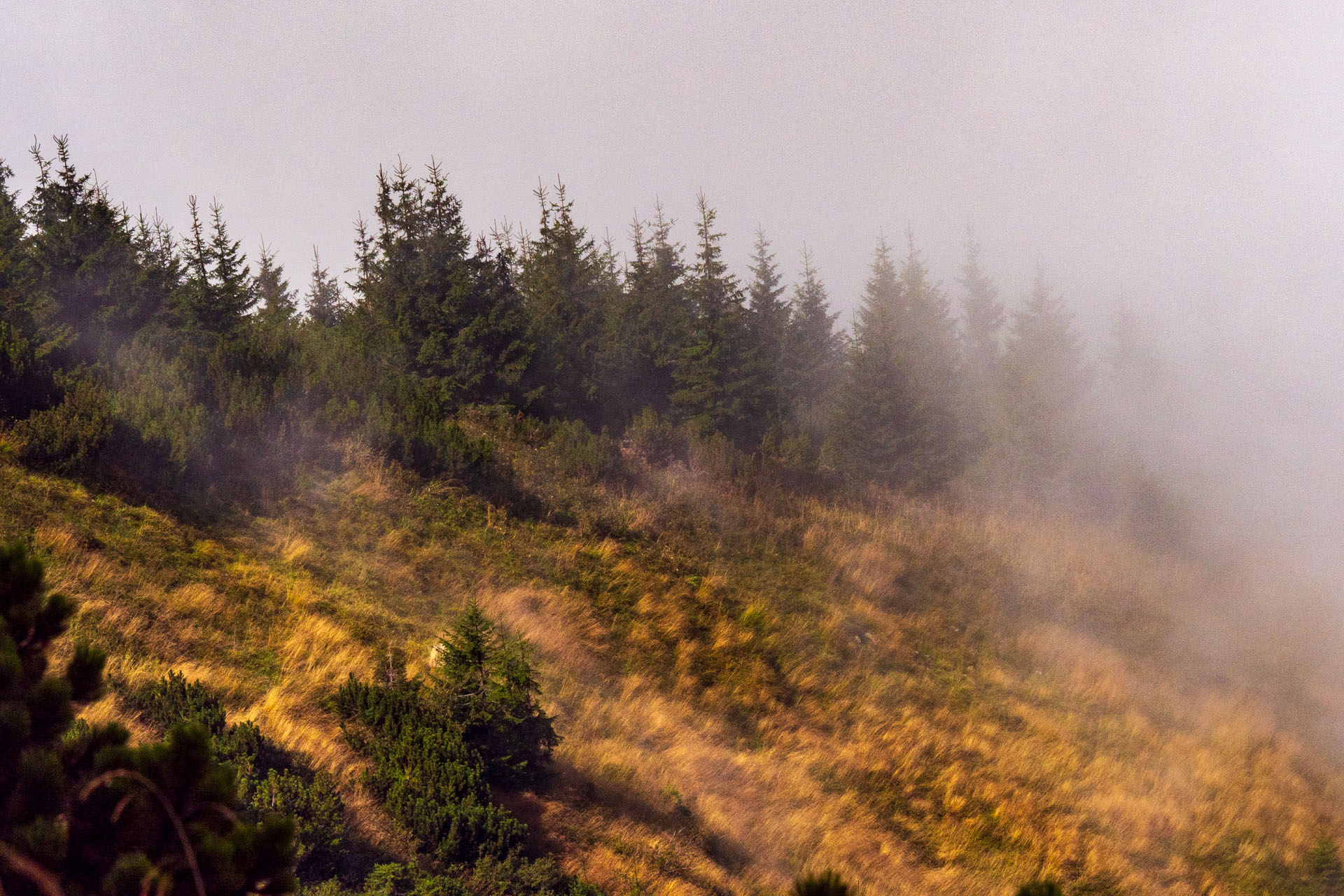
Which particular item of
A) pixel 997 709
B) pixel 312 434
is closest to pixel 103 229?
pixel 312 434

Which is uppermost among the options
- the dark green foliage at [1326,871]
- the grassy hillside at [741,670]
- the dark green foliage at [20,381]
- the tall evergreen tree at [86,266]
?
the tall evergreen tree at [86,266]

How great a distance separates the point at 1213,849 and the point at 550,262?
1994 centimetres

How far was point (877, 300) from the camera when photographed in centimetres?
3303

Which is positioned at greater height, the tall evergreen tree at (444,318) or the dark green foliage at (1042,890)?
the tall evergreen tree at (444,318)

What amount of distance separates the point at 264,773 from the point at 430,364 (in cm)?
1279

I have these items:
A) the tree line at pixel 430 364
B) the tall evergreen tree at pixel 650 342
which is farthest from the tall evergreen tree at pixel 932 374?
the tall evergreen tree at pixel 650 342

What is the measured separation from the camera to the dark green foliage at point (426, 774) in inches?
220

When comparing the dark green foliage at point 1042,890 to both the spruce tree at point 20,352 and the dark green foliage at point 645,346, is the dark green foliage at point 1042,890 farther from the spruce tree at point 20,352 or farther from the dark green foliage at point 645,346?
the dark green foliage at point 645,346

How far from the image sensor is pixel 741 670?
1105 centimetres

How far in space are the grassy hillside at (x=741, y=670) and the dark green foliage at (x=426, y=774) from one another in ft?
0.67

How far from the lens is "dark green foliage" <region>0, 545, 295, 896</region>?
207cm

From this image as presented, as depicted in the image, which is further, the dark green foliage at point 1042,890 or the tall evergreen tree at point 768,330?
the tall evergreen tree at point 768,330

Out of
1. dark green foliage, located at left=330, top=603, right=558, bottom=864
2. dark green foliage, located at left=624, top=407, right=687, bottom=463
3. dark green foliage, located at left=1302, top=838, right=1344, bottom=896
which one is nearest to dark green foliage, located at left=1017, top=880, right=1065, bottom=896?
dark green foliage, located at left=330, top=603, right=558, bottom=864

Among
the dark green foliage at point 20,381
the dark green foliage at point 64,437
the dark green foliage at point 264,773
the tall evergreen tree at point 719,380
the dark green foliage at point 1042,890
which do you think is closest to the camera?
the dark green foliage at point 1042,890
